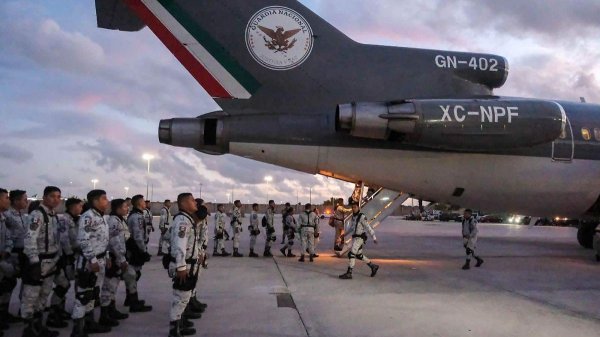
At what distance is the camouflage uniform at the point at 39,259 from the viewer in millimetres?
5781

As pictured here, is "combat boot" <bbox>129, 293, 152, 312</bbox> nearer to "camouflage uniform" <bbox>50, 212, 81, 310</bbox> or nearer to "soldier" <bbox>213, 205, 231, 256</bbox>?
"camouflage uniform" <bbox>50, 212, 81, 310</bbox>

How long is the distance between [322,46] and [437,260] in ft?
23.3

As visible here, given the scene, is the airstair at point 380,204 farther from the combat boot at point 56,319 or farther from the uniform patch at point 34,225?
the uniform patch at point 34,225

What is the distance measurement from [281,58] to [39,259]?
22.5ft

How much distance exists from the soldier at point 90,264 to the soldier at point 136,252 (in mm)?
779

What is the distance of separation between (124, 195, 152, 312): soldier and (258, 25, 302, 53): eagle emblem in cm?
483

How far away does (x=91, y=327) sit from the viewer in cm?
612

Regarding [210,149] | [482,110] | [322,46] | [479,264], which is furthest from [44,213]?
[479,264]

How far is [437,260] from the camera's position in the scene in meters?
13.9

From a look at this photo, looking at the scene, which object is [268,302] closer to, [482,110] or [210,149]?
[210,149]

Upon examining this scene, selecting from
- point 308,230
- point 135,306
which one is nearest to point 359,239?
point 308,230

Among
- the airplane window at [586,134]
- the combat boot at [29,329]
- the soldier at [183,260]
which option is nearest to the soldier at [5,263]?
the combat boot at [29,329]

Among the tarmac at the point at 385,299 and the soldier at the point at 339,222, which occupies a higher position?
the soldier at the point at 339,222

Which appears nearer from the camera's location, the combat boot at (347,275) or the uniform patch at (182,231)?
the uniform patch at (182,231)
